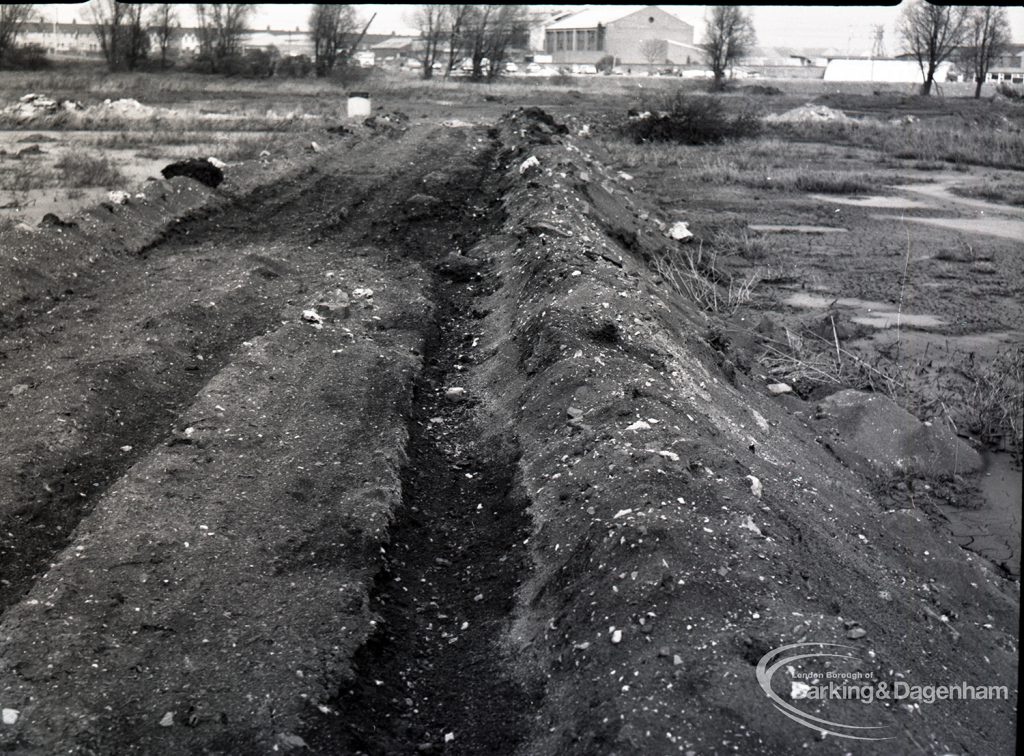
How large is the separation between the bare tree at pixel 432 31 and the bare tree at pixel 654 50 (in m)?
19.2

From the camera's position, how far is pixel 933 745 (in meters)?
3.74

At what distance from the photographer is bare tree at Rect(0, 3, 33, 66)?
25094 mm

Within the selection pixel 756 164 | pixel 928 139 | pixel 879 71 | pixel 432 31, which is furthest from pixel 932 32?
pixel 432 31

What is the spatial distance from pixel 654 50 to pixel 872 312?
6567 centimetres

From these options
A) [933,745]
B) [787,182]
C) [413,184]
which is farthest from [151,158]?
[933,745]

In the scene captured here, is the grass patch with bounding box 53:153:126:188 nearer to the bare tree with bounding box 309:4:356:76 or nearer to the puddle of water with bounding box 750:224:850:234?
the puddle of water with bounding box 750:224:850:234

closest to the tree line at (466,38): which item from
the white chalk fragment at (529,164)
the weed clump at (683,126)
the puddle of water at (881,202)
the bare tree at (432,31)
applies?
the bare tree at (432,31)

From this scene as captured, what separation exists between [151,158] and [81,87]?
51.4ft

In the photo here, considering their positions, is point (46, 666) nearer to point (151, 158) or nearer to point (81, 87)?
point (151, 158)

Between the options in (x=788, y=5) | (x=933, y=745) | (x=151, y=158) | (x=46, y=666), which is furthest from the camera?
(x=151, y=158)

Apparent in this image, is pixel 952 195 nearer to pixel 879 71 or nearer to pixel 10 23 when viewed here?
pixel 10 23

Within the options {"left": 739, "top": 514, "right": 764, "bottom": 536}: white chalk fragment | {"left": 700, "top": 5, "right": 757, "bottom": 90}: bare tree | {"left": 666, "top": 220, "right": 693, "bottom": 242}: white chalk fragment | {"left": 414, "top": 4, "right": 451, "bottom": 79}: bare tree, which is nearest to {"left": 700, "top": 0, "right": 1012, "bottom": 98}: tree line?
{"left": 700, "top": 5, "right": 757, "bottom": 90}: bare tree

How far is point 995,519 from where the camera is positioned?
24.0ft

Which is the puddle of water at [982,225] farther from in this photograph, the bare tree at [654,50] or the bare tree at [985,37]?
the bare tree at [654,50]
